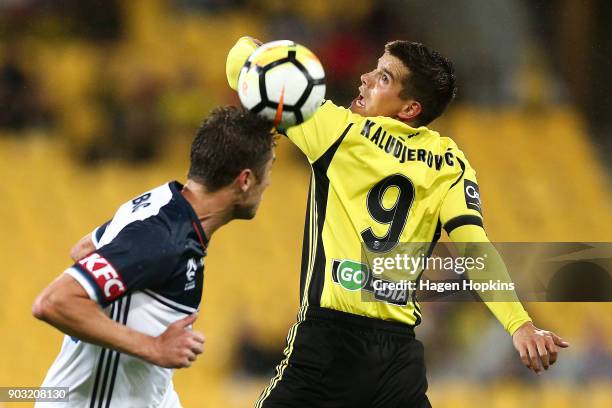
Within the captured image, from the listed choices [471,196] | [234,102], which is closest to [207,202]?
[471,196]

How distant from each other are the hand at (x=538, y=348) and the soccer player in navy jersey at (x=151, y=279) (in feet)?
4.13

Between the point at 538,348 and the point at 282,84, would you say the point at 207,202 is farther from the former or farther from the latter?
the point at 538,348

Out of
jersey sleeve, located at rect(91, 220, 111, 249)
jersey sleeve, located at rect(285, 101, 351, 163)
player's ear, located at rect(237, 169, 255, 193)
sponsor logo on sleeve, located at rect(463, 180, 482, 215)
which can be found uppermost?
jersey sleeve, located at rect(285, 101, 351, 163)

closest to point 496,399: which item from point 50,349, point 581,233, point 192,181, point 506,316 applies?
point 581,233

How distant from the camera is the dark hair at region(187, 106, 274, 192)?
395 cm

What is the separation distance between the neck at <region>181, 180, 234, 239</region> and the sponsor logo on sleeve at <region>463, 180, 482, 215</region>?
1202mm

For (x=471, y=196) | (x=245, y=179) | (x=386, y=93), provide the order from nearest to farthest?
(x=245, y=179)
(x=471, y=196)
(x=386, y=93)

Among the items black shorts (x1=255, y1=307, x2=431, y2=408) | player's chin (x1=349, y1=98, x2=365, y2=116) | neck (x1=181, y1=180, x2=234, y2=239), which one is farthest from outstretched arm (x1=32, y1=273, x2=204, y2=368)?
player's chin (x1=349, y1=98, x2=365, y2=116)

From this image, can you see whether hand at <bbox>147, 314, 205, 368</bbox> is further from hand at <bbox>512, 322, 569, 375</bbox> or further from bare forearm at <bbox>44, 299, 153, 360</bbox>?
hand at <bbox>512, 322, 569, 375</bbox>

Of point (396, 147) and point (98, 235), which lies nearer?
point (98, 235)

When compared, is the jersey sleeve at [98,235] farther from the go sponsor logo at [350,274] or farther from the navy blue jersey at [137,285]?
the go sponsor logo at [350,274]

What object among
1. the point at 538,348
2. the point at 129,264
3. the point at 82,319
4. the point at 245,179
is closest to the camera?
the point at 82,319

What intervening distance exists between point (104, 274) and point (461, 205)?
1778mm

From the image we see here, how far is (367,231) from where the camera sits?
179 inches
